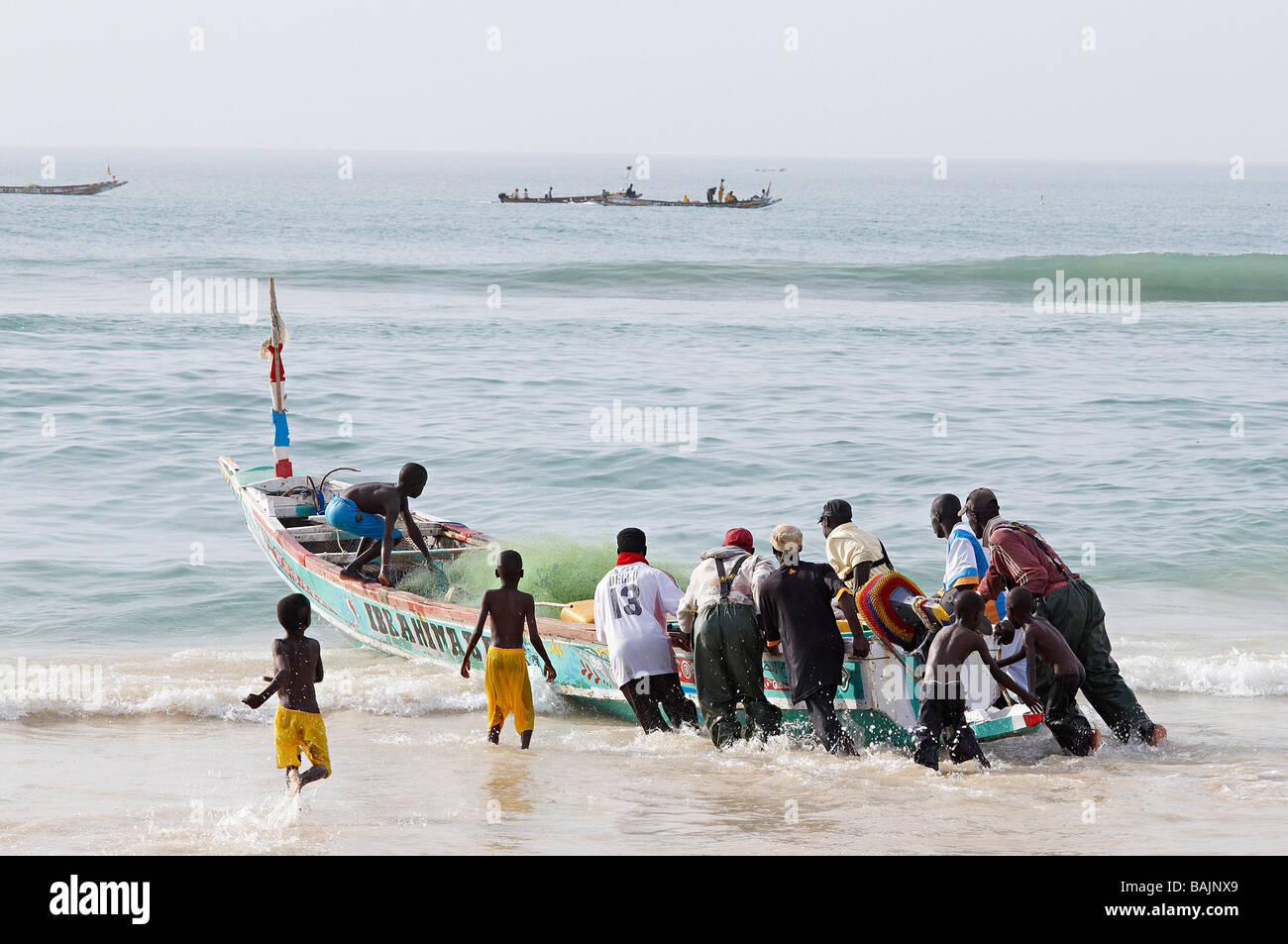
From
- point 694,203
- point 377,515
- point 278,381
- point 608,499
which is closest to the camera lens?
point 377,515

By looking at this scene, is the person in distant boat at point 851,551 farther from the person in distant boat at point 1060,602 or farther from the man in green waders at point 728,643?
Answer: the person in distant boat at point 1060,602

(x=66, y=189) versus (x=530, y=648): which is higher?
(x=66, y=189)

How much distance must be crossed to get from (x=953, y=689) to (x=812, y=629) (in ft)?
2.71

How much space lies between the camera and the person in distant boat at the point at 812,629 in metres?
7.66

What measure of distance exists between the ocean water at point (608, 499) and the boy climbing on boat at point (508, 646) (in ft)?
1.12

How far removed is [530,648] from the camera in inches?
362

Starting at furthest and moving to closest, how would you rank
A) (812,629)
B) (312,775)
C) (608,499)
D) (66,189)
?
(66,189) < (608,499) < (812,629) < (312,775)

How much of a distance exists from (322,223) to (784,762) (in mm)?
81468

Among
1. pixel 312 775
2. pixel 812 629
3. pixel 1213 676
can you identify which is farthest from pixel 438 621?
pixel 1213 676

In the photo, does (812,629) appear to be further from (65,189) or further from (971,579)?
(65,189)

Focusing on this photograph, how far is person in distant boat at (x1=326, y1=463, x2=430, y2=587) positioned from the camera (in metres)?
9.93

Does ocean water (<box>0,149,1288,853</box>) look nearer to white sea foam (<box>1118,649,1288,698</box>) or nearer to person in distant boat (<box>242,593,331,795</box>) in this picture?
white sea foam (<box>1118,649,1288,698</box>)

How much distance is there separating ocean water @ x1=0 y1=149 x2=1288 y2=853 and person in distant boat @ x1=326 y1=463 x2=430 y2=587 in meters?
0.88

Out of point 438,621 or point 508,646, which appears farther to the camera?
point 438,621
